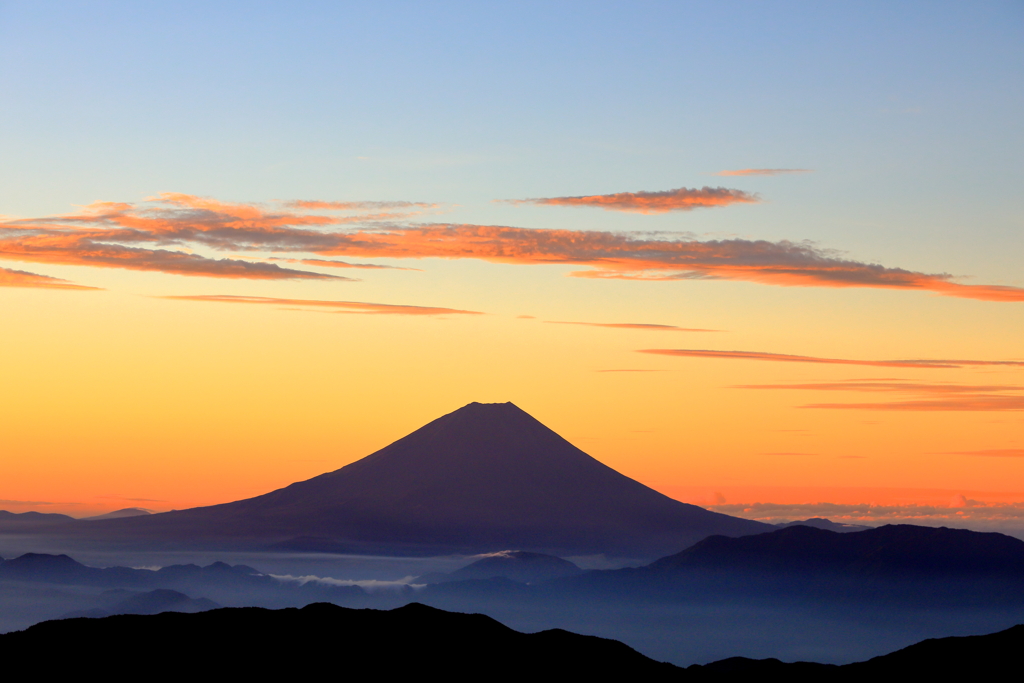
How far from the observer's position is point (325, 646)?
164125 mm

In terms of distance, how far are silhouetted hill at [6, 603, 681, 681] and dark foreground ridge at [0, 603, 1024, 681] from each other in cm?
15

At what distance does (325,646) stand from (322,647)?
618mm

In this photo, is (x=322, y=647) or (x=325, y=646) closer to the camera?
(x=322, y=647)

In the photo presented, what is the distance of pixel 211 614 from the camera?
172m

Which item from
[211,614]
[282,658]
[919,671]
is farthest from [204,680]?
[919,671]

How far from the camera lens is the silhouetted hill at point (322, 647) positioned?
153125 mm

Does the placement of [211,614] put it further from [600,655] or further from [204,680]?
[600,655]

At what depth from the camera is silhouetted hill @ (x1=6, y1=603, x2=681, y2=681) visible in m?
153

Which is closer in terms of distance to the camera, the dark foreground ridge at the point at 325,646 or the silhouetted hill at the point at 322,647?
the silhouetted hill at the point at 322,647

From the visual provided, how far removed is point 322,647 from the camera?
163625mm

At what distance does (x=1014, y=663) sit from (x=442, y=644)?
10355 cm

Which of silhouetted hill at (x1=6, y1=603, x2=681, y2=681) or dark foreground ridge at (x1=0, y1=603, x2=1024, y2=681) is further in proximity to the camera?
dark foreground ridge at (x1=0, y1=603, x2=1024, y2=681)

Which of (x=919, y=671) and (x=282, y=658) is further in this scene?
(x=919, y=671)

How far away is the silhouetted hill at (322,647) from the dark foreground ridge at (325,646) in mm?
154
